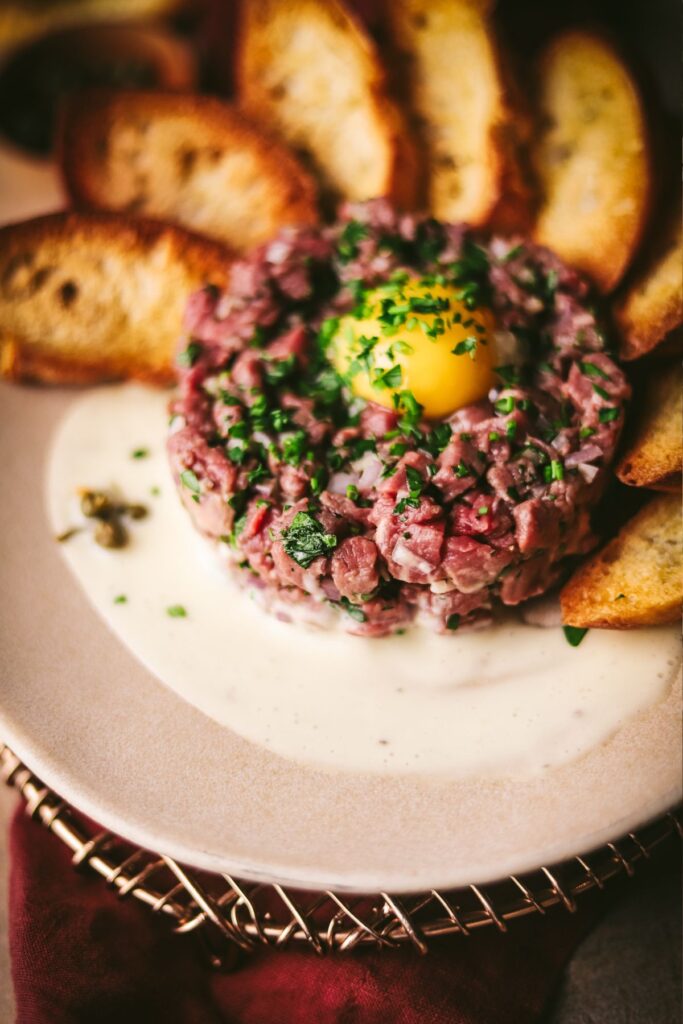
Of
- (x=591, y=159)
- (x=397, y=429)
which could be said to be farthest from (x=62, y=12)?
(x=397, y=429)

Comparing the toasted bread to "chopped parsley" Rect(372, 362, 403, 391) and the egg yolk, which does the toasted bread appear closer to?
the egg yolk

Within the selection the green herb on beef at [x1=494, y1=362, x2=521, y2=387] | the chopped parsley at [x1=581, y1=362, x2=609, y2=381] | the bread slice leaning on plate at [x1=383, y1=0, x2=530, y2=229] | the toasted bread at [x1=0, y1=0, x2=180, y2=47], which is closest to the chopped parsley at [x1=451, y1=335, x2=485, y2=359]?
the green herb on beef at [x1=494, y1=362, x2=521, y2=387]

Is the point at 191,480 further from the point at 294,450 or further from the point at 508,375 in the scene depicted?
the point at 508,375

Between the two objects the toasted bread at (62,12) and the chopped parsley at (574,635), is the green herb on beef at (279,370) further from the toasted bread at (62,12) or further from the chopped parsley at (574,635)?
the toasted bread at (62,12)

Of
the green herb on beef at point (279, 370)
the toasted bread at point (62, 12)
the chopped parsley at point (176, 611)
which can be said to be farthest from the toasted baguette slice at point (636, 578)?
→ the toasted bread at point (62, 12)

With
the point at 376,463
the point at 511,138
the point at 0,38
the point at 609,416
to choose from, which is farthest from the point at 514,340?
the point at 0,38

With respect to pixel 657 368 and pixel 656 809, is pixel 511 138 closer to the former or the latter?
pixel 657 368

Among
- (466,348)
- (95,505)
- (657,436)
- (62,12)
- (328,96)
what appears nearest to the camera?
(466,348)
